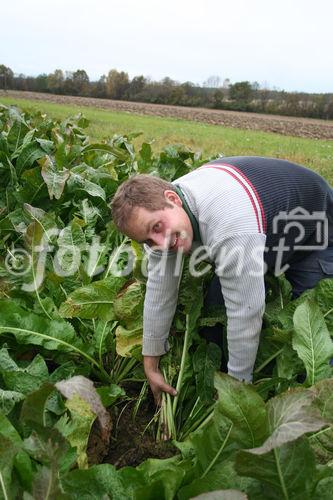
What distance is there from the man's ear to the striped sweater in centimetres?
4

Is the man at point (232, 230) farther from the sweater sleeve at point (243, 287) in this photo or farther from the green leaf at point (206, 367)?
the green leaf at point (206, 367)

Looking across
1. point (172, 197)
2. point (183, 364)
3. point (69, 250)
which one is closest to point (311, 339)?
point (183, 364)

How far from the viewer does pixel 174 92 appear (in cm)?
4756

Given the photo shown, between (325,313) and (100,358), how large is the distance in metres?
0.92

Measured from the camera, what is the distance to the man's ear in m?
1.85

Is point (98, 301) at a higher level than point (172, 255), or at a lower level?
lower

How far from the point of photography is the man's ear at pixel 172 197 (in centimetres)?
185

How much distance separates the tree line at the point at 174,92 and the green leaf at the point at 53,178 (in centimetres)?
4099

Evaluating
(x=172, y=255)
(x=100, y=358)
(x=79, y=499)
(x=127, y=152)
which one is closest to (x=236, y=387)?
(x=79, y=499)

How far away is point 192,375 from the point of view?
83.4 inches

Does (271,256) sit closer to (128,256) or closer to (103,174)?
(128,256)

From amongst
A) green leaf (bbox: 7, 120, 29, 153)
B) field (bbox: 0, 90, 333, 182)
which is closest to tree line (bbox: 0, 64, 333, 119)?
field (bbox: 0, 90, 333, 182)

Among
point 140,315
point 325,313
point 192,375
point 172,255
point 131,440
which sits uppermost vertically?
point 172,255

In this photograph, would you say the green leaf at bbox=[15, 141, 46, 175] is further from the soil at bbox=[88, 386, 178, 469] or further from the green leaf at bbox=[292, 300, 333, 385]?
the green leaf at bbox=[292, 300, 333, 385]
